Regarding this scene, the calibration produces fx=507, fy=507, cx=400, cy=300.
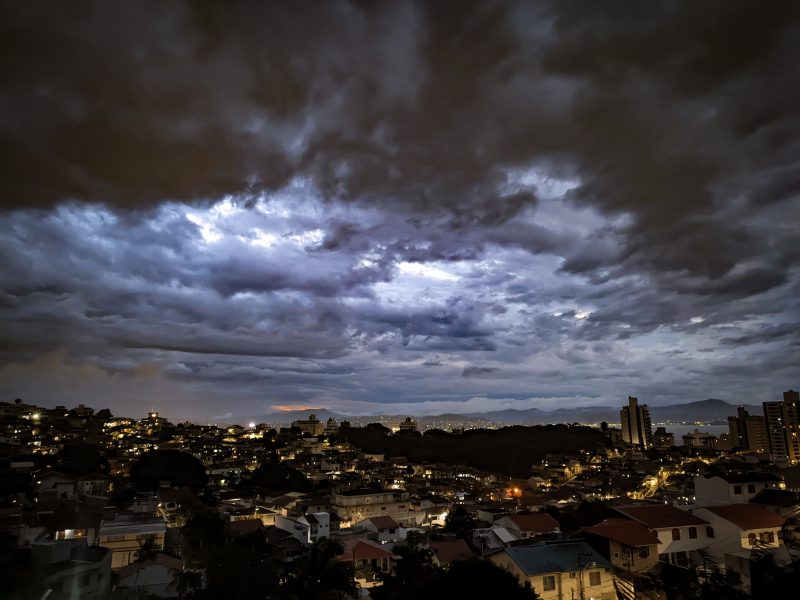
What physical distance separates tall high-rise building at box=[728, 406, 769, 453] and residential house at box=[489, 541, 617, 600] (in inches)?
5400

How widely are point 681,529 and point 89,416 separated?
125546 millimetres

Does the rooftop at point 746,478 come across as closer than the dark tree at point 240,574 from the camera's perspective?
No

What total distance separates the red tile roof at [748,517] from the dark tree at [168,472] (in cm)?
4808

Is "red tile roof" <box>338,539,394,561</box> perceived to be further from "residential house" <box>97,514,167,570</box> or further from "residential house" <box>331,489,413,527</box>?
"residential house" <box>331,489,413,527</box>

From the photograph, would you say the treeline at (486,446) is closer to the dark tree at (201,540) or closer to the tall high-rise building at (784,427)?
the tall high-rise building at (784,427)

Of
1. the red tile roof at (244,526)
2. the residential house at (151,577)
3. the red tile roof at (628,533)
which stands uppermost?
the red tile roof at (628,533)

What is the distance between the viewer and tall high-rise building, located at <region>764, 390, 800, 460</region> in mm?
121625

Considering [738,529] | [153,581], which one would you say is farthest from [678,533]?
[153,581]

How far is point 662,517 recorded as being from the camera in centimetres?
2555

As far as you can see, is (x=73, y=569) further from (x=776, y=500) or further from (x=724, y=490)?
(x=724, y=490)

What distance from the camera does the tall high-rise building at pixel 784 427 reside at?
121625mm

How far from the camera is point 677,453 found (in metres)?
119

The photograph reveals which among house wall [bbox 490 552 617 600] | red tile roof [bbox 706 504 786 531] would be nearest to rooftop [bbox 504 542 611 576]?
house wall [bbox 490 552 617 600]

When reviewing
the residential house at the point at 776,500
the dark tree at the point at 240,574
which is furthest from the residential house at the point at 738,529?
the dark tree at the point at 240,574
